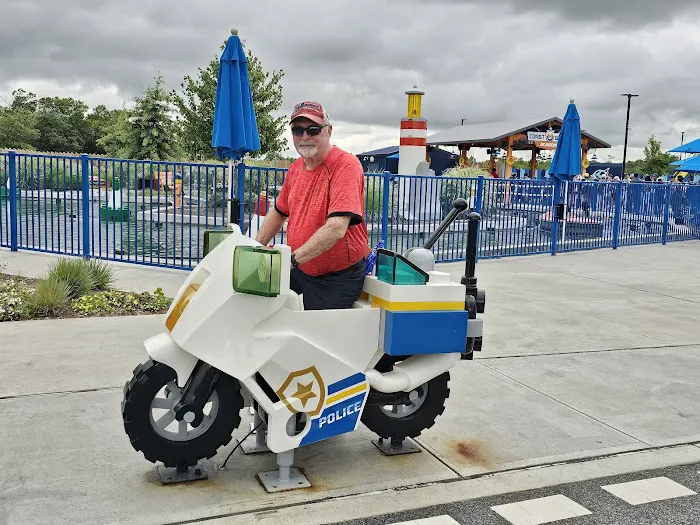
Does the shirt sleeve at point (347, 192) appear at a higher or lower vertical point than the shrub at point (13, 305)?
higher

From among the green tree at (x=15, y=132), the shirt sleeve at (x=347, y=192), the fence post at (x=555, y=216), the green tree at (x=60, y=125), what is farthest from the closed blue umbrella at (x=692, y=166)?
the green tree at (x=60, y=125)

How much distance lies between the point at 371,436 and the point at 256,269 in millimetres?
1579

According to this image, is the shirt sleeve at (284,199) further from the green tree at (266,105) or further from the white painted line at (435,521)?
the green tree at (266,105)

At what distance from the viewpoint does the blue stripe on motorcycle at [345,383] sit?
3429 millimetres

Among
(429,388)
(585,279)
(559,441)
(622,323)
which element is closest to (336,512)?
(429,388)

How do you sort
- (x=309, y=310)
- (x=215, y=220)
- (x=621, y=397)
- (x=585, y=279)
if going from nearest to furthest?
(x=309, y=310)
(x=621, y=397)
(x=215, y=220)
(x=585, y=279)

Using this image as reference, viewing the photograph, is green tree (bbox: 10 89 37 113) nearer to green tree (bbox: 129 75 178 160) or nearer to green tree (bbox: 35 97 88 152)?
green tree (bbox: 35 97 88 152)

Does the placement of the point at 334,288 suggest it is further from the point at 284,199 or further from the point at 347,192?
the point at 284,199

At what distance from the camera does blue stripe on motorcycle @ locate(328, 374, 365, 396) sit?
11.3 ft

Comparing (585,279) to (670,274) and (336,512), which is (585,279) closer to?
(670,274)

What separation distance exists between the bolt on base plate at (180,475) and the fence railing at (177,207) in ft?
15.1

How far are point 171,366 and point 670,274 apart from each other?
10340mm

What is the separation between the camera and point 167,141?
37.7 metres

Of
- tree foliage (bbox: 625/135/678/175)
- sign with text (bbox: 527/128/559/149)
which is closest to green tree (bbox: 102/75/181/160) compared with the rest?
sign with text (bbox: 527/128/559/149)
